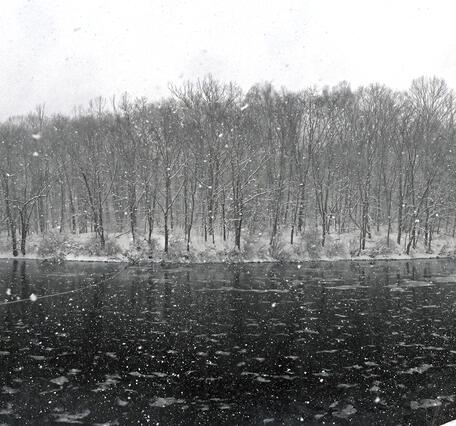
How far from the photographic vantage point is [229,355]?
49.3ft

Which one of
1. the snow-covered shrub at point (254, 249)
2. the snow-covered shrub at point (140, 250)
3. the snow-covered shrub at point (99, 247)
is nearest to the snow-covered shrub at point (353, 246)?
the snow-covered shrub at point (254, 249)

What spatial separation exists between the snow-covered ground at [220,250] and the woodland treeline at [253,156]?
37.9 inches

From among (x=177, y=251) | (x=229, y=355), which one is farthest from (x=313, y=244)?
(x=229, y=355)

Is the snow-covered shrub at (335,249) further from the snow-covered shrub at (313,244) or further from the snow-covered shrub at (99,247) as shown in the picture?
the snow-covered shrub at (99,247)

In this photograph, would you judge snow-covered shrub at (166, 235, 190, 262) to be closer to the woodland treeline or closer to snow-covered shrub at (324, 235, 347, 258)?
the woodland treeline

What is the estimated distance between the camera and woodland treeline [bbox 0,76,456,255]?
4875cm

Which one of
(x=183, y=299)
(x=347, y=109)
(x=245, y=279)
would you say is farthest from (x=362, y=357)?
(x=347, y=109)

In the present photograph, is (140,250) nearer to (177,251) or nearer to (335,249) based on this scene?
(177,251)

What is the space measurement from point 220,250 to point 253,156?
11801 millimetres

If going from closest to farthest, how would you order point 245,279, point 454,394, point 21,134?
1. point 454,394
2. point 245,279
3. point 21,134

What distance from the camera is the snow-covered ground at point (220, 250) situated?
44594 mm

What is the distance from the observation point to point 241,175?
49.3 meters

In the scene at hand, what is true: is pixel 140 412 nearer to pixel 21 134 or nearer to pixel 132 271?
pixel 132 271

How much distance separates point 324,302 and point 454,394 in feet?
39.2
